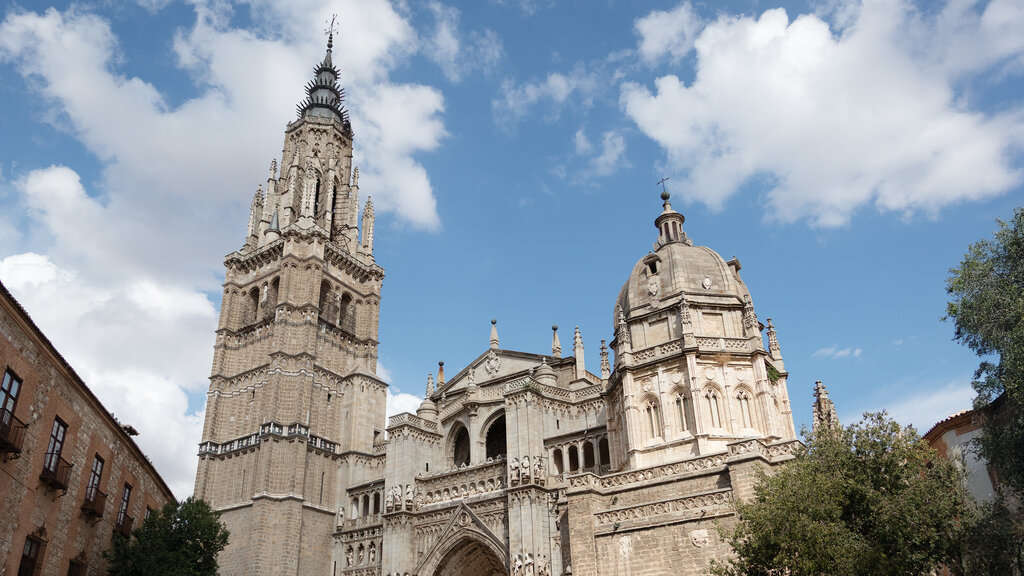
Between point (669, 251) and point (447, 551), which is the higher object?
point (669, 251)

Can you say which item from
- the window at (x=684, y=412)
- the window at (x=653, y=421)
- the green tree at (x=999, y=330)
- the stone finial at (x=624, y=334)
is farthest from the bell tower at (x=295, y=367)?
the green tree at (x=999, y=330)

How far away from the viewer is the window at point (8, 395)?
1835 cm

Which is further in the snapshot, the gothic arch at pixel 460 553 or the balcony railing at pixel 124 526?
the gothic arch at pixel 460 553

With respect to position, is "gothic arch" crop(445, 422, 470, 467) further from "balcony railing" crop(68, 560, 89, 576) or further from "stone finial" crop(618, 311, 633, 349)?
"balcony railing" crop(68, 560, 89, 576)

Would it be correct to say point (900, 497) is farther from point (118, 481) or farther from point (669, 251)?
point (118, 481)

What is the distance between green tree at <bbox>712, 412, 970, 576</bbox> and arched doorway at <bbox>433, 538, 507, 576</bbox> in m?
18.7

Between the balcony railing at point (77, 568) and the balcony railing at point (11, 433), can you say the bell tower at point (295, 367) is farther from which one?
the balcony railing at point (11, 433)

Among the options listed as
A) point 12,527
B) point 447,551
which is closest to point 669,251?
point 447,551

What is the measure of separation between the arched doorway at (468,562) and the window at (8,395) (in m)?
21.9

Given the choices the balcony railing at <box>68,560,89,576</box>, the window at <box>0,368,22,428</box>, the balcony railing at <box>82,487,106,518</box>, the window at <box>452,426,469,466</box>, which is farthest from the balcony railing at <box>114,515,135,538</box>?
the window at <box>452,426,469,466</box>

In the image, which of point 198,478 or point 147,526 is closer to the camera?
point 147,526

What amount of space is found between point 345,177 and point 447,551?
108ft

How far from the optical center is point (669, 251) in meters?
36.8

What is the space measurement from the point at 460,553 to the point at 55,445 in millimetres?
20198
